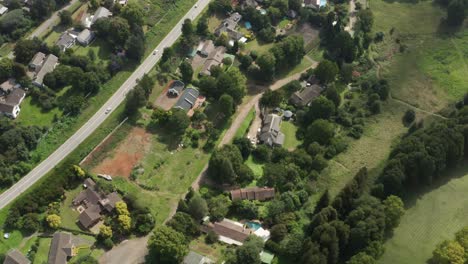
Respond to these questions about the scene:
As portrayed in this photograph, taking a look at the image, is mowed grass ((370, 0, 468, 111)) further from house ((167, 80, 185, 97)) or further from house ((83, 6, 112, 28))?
house ((83, 6, 112, 28))

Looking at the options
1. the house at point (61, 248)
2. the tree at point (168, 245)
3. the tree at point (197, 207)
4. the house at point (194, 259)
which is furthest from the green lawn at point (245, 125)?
the house at point (61, 248)

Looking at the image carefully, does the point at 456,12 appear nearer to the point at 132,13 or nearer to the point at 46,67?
the point at 132,13

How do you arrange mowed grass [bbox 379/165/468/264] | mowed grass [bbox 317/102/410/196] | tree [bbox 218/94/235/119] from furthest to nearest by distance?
tree [bbox 218/94/235/119], mowed grass [bbox 317/102/410/196], mowed grass [bbox 379/165/468/264]

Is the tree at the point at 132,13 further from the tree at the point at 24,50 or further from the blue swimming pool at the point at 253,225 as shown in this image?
the blue swimming pool at the point at 253,225

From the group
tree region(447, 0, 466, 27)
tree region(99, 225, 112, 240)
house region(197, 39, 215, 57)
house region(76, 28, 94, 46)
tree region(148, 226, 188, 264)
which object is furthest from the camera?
tree region(447, 0, 466, 27)

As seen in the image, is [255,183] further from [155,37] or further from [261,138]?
[155,37]

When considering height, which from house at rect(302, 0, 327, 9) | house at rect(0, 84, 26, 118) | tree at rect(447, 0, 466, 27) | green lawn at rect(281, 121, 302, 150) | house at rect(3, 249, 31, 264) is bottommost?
house at rect(3, 249, 31, 264)

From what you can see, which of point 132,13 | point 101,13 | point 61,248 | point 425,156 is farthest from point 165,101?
point 425,156

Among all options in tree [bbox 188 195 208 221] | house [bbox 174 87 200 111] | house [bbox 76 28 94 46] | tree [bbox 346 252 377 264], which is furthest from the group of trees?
house [bbox 76 28 94 46]
